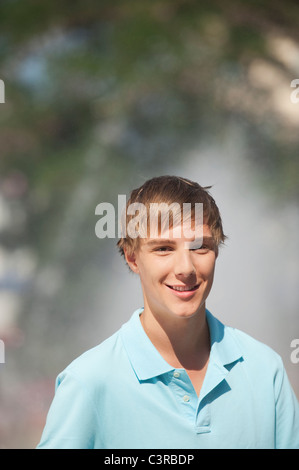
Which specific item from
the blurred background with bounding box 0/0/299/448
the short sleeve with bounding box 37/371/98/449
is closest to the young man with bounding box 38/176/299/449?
the short sleeve with bounding box 37/371/98/449

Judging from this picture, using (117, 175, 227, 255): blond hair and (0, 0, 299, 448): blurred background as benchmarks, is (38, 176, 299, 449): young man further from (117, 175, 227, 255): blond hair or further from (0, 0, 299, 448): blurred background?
(0, 0, 299, 448): blurred background

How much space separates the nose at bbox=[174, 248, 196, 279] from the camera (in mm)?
577

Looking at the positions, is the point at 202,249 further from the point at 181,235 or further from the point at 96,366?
the point at 96,366

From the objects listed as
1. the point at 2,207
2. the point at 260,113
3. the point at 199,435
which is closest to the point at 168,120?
the point at 260,113

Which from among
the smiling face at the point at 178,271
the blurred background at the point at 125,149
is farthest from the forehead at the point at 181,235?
the blurred background at the point at 125,149

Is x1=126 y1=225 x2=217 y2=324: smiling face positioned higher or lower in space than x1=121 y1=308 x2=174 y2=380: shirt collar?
higher

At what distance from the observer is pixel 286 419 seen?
62cm

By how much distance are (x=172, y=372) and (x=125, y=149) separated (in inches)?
35.5

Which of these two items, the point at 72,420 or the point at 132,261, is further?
the point at 132,261

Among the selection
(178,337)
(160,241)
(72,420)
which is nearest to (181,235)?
(160,241)

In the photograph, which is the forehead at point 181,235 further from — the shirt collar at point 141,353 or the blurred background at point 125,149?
the blurred background at point 125,149

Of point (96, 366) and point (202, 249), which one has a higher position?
point (202, 249)

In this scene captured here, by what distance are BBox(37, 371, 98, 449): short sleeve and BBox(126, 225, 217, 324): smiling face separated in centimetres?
13

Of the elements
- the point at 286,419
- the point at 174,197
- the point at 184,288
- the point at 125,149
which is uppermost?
the point at 125,149
